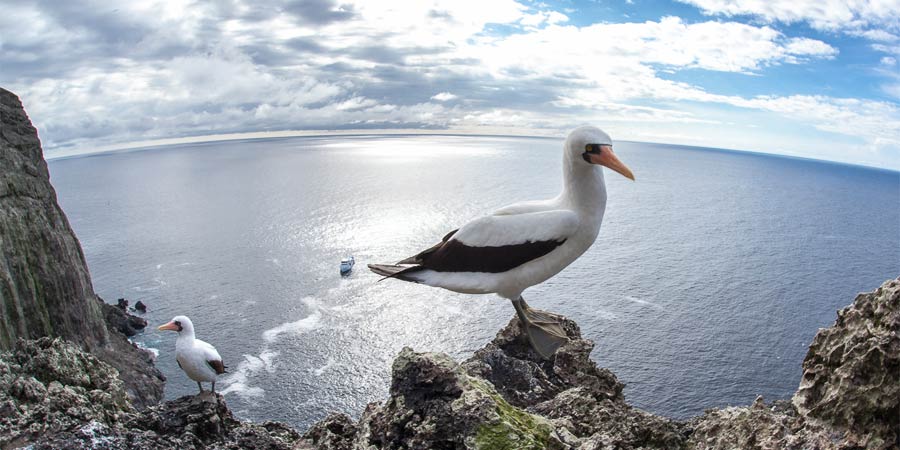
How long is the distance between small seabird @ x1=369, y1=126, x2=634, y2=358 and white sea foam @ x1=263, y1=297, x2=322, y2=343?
54.1m

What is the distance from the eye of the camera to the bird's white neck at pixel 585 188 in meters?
6.02

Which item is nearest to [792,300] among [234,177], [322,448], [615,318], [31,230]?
[615,318]

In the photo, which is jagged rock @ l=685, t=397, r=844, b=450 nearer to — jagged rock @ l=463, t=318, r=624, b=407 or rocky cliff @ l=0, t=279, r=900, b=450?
rocky cliff @ l=0, t=279, r=900, b=450

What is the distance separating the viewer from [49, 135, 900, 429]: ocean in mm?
48094

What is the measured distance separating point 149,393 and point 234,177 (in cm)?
15924

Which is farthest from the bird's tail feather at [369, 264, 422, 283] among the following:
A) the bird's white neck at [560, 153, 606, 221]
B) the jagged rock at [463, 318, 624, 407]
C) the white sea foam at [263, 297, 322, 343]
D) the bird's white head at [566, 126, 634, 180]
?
the white sea foam at [263, 297, 322, 343]

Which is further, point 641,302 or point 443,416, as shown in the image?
point 641,302

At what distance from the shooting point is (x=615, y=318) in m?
54.9

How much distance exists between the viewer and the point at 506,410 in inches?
234

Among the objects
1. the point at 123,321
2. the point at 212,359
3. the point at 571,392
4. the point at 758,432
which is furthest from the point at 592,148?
the point at 123,321

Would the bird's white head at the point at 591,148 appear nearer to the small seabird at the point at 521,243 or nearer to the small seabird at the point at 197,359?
the small seabird at the point at 521,243

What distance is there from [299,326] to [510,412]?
5697cm

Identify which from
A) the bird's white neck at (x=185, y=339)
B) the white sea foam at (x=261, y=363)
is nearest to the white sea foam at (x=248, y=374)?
the white sea foam at (x=261, y=363)

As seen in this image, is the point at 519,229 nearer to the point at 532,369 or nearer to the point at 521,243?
the point at 521,243
